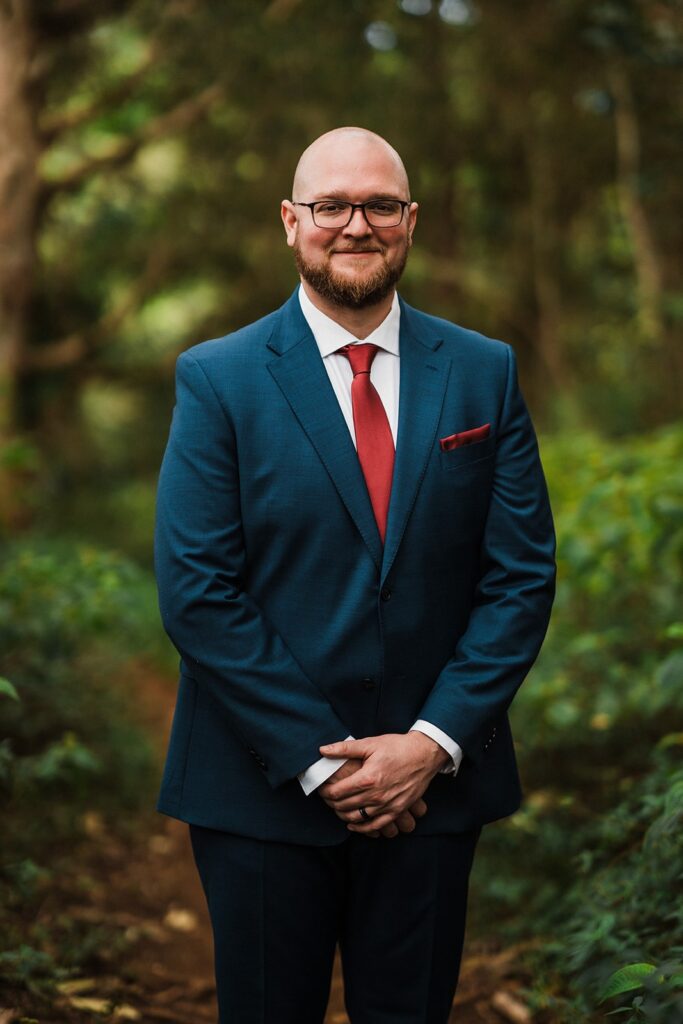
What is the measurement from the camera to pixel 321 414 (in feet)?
7.77

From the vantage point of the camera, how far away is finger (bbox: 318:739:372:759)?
2232 millimetres

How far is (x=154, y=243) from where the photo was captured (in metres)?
12.4

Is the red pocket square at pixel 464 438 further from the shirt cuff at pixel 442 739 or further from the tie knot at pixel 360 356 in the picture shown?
the shirt cuff at pixel 442 739

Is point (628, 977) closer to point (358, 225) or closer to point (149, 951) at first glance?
point (358, 225)

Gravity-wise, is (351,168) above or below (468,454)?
above

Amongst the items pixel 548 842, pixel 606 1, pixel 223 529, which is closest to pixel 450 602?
pixel 223 529

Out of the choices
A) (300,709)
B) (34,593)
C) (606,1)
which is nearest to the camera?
(300,709)

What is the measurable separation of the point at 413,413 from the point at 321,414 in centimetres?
21

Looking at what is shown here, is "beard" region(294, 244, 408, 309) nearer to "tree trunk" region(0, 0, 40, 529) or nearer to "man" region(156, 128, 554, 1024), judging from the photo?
"man" region(156, 128, 554, 1024)

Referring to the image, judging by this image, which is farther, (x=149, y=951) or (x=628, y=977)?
(x=149, y=951)

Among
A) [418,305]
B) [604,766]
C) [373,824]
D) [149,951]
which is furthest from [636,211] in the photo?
[373,824]

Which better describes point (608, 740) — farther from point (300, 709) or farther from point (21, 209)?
point (21, 209)

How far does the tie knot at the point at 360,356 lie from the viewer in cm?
243

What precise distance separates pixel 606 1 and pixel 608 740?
23.0ft
